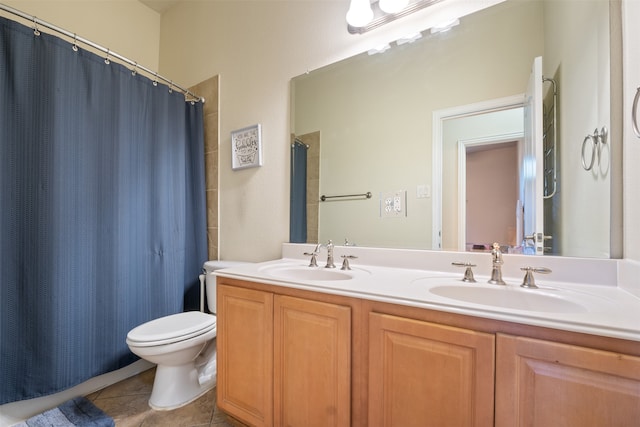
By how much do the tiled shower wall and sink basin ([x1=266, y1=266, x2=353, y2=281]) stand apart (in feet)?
2.94

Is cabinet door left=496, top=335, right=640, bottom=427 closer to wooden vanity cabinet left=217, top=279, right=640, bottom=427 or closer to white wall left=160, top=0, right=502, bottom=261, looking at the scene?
wooden vanity cabinet left=217, top=279, right=640, bottom=427

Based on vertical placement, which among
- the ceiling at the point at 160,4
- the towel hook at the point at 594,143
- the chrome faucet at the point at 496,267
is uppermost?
the ceiling at the point at 160,4

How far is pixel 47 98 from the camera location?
1.28m

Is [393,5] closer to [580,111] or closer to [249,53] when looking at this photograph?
[580,111]

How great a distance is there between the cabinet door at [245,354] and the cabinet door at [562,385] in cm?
76

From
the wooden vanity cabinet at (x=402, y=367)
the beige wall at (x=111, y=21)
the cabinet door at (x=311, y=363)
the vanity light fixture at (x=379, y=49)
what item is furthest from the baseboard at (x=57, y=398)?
the vanity light fixture at (x=379, y=49)

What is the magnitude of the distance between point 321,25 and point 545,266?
1.62m

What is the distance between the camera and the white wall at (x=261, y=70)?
151 centimetres

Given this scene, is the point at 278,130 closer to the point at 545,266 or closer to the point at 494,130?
the point at 494,130

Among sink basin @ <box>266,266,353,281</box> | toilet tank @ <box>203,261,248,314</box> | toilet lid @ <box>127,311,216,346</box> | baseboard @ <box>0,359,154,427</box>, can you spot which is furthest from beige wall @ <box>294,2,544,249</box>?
baseboard @ <box>0,359,154,427</box>

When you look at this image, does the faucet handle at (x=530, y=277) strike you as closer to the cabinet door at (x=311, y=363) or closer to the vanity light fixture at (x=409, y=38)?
the cabinet door at (x=311, y=363)

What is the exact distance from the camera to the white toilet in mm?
1284

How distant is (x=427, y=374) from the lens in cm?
73

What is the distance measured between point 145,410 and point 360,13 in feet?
7.61
